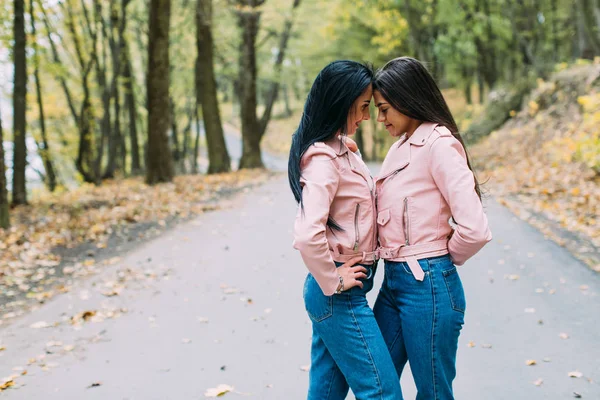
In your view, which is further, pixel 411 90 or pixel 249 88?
pixel 249 88

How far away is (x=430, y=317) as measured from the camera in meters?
2.56

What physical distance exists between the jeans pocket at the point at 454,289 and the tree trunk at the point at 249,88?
20.7 metres

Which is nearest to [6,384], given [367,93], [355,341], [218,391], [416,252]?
[218,391]

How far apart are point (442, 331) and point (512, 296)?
13.3 feet

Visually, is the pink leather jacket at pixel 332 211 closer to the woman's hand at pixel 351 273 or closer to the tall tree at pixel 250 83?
the woman's hand at pixel 351 273

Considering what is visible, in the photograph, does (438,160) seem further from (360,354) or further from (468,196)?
(360,354)

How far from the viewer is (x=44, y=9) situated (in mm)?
18500

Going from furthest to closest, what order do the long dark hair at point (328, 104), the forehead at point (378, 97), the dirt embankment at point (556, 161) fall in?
the dirt embankment at point (556, 161)
the forehead at point (378, 97)
the long dark hair at point (328, 104)

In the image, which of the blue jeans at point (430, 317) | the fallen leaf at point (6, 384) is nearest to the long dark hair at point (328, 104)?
the blue jeans at point (430, 317)

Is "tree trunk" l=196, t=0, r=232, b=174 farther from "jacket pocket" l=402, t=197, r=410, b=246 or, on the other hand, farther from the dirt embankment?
"jacket pocket" l=402, t=197, r=410, b=246

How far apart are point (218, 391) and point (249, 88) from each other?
1953cm

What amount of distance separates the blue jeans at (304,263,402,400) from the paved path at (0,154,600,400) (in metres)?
1.80

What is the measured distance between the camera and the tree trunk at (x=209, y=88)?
804 inches

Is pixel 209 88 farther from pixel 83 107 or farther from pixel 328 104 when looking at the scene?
pixel 328 104
